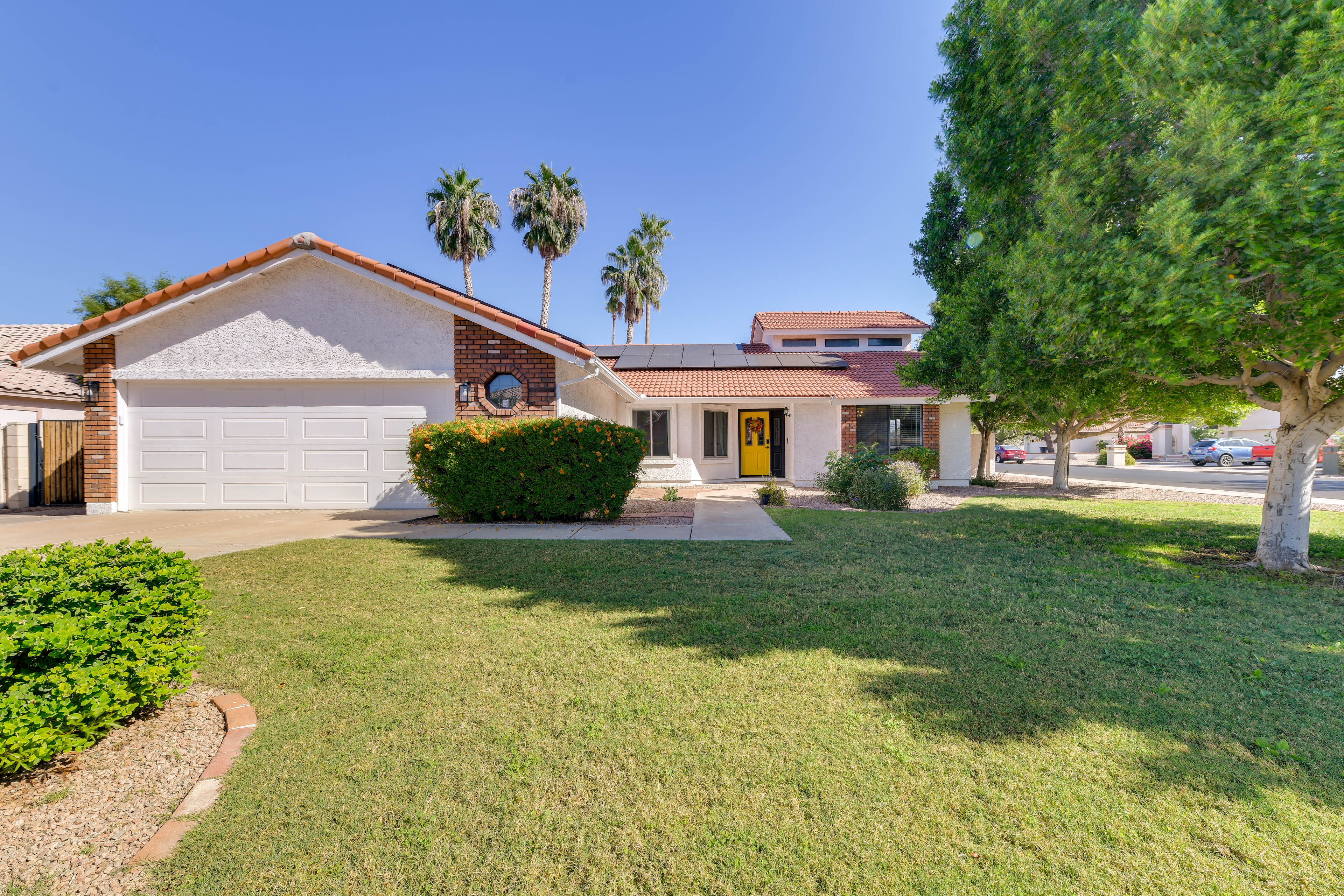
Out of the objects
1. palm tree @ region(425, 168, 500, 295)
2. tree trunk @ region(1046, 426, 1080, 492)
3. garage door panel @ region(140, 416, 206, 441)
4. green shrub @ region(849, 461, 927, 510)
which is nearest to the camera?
garage door panel @ region(140, 416, 206, 441)

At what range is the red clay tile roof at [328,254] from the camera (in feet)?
32.8

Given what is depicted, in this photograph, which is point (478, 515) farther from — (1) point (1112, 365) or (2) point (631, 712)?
(1) point (1112, 365)

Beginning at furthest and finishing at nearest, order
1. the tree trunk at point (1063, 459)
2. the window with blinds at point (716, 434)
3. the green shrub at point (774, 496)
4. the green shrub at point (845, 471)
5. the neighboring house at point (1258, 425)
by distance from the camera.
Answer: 1. the neighboring house at point (1258, 425)
2. the window with blinds at point (716, 434)
3. the tree trunk at point (1063, 459)
4. the green shrub at point (845, 471)
5. the green shrub at point (774, 496)

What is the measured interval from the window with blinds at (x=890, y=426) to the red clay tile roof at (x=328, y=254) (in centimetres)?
1009

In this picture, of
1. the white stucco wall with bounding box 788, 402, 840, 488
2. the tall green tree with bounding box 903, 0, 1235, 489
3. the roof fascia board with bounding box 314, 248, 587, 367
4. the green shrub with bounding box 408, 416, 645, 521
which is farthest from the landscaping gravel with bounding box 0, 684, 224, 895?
the white stucco wall with bounding box 788, 402, 840, 488

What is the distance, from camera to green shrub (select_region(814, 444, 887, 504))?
12.3 meters

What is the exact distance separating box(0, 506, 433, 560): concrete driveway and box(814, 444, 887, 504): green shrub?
883 centimetres

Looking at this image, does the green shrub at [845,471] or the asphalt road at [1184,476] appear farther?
the asphalt road at [1184,476]

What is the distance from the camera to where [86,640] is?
8.40 ft

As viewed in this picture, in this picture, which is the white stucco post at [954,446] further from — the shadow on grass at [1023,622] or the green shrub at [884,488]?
the shadow on grass at [1023,622]

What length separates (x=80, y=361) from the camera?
10.8 m

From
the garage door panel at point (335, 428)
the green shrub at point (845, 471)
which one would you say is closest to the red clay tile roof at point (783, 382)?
the green shrub at point (845, 471)

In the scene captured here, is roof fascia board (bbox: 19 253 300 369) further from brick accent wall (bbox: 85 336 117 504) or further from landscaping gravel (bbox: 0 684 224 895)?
landscaping gravel (bbox: 0 684 224 895)

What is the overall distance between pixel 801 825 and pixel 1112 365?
25.9 feet
